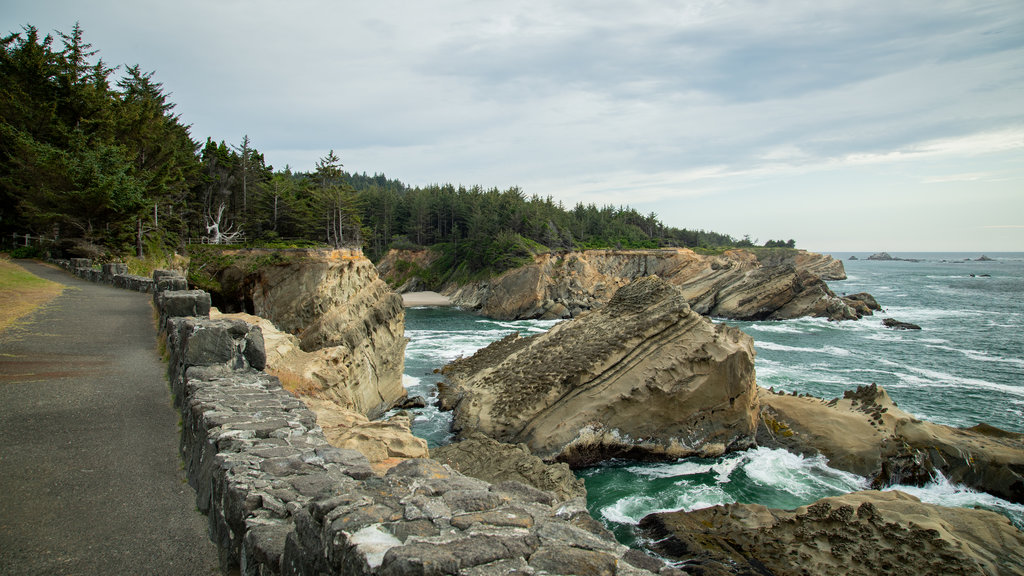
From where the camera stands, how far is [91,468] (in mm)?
5102

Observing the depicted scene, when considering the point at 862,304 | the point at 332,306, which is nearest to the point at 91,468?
the point at 332,306

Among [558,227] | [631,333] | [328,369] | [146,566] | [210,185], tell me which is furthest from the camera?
[558,227]

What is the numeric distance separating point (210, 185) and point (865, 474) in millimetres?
44159

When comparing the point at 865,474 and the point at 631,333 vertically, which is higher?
the point at 631,333

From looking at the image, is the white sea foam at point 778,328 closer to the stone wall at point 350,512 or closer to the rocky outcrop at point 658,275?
the rocky outcrop at point 658,275

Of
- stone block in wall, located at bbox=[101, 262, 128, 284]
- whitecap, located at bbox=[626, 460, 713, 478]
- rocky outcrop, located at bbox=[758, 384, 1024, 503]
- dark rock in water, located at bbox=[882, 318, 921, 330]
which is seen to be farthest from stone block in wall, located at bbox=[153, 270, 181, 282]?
dark rock in water, located at bbox=[882, 318, 921, 330]

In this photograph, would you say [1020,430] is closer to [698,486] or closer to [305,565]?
[698,486]

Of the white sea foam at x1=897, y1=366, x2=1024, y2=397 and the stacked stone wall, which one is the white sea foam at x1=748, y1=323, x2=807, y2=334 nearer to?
the white sea foam at x1=897, y1=366, x2=1024, y2=397

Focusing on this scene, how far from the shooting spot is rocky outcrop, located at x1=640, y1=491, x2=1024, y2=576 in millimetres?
8172

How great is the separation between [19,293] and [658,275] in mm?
45985

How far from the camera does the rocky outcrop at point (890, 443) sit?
1334 centimetres

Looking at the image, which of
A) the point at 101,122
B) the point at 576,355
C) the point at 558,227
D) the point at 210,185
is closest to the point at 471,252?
the point at 558,227

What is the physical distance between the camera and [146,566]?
3867mm

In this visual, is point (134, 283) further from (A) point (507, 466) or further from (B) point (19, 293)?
(A) point (507, 466)
